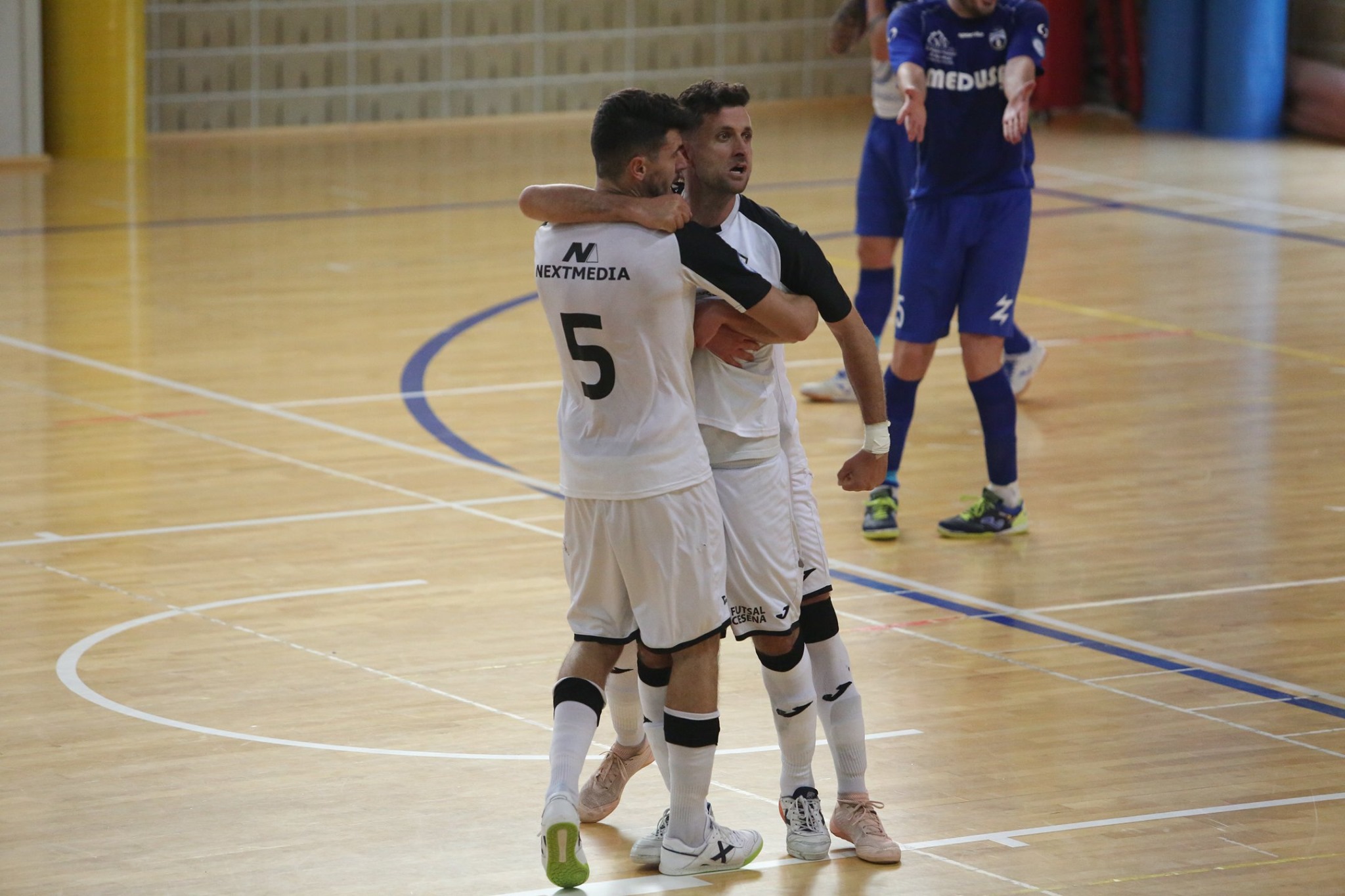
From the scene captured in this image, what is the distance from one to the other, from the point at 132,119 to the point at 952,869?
1355cm

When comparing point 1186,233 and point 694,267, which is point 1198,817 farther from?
point 1186,233

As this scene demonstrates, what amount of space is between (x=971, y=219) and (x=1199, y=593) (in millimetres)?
1477

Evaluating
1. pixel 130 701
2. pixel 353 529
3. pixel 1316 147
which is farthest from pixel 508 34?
pixel 130 701

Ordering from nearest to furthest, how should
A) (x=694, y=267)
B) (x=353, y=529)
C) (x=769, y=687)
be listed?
1. (x=694, y=267)
2. (x=769, y=687)
3. (x=353, y=529)

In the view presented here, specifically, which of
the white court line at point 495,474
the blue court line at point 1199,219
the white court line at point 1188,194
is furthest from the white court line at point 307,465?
the white court line at point 1188,194

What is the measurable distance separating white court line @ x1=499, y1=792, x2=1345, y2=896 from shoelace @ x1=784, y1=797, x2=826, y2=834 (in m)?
0.07

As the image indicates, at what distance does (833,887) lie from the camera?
4.22m

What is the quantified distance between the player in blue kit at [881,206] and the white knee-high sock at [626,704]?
4.47m

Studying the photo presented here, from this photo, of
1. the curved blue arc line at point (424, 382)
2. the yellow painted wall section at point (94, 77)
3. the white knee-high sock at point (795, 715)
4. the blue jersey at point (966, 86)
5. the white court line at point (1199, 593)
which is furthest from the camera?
the yellow painted wall section at point (94, 77)

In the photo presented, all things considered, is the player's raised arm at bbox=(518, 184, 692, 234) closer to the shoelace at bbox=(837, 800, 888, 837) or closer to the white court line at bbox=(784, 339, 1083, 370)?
the shoelace at bbox=(837, 800, 888, 837)

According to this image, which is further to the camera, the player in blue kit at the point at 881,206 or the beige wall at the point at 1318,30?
the beige wall at the point at 1318,30

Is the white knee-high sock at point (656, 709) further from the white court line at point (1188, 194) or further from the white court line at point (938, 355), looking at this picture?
the white court line at point (1188, 194)

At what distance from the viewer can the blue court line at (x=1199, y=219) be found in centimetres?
1308

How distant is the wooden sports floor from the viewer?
448 centimetres
